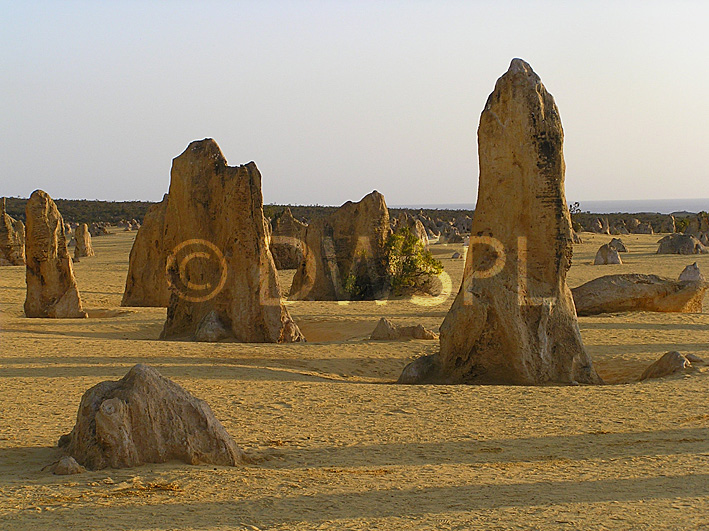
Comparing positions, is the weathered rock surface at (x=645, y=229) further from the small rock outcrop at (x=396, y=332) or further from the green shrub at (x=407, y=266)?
the small rock outcrop at (x=396, y=332)

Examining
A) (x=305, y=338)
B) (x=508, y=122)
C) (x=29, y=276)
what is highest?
(x=508, y=122)

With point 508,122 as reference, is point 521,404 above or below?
below

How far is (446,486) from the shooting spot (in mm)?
4977

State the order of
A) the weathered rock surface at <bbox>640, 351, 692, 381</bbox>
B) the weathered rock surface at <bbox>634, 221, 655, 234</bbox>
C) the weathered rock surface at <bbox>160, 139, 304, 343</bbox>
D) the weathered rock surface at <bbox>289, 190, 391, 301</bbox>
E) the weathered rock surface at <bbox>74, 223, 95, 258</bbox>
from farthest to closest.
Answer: the weathered rock surface at <bbox>634, 221, 655, 234</bbox> → the weathered rock surface at <bbox>74, 223, 95, 258</bbox> → the weathered rock surface at <bbox>289, 190, 391, 301</bbox> → the weathered rock surface at <bbox>160, 139, 304, 343</bbox> → the weathered rock surface at <bbox>640, 351, 692, 381</bbox>

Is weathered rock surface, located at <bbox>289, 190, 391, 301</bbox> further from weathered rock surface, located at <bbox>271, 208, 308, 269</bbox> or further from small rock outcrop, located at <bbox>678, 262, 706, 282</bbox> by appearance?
weathered rock surface, located at <bbox>271, 208, 308, 269</bbox>

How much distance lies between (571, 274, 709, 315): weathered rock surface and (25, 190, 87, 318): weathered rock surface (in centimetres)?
925

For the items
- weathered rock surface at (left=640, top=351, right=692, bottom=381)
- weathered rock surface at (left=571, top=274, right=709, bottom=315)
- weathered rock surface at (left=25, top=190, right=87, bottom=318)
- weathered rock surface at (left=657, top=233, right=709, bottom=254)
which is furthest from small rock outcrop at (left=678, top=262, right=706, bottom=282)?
weathered rock surface at (left=657, top=233, right=709, bottom=254)

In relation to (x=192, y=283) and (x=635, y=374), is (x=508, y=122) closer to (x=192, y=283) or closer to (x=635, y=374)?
(x=635, y=374)

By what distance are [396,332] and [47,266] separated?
6575mm

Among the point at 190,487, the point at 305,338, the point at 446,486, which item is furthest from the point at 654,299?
the point at 190,487

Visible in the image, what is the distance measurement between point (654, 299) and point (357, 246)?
6924 mm

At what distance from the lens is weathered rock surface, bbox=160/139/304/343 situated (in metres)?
11.7

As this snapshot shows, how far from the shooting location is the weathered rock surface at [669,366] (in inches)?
360

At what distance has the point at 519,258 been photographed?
9.06 metres
